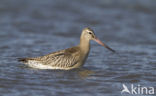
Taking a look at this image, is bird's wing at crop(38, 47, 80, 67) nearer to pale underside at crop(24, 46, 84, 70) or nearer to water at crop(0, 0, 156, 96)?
pale underside at crop(24, 46, 84, 70)

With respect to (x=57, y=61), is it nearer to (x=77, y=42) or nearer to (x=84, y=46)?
(x=84, y=46)

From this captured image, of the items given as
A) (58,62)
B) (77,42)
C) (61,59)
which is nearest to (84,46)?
(61,59)

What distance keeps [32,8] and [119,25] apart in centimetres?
484

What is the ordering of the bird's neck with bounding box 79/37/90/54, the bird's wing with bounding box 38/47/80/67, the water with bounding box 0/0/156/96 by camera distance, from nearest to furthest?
1. the water with bounding box 0/0/156/96
2. the bird's wing with bounding box 38/47/80/67
3. the bird's neck with bounding box 79/37/90/54

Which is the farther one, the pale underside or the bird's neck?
the bird's neck

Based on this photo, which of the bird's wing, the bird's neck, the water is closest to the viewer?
the water

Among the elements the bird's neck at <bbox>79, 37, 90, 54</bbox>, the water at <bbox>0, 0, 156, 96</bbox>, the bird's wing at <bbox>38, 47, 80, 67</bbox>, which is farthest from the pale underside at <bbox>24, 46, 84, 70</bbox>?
the bird's neck at <bbox>79, 37, 90, 54</bbox>

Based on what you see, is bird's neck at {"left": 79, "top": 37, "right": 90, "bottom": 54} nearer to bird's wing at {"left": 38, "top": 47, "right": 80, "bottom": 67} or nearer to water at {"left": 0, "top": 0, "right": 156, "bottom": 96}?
bird's wing at {"left": 38, "top": 47, "right": 80, "bottom": 67}

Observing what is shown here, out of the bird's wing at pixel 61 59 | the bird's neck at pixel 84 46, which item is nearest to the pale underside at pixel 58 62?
the bird's wing at pixel 61 59

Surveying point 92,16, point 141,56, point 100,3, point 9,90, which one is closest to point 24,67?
point 9,90

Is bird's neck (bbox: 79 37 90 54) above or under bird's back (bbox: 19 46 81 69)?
above

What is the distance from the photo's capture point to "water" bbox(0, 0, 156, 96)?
954 cm

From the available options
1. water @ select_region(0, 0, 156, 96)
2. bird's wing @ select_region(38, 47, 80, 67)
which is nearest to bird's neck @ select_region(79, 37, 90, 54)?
bird's wing @ select_region(38, 47, 80, 67)

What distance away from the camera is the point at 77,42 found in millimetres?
15398
